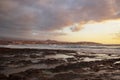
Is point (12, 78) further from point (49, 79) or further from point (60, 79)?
point (60, 79)

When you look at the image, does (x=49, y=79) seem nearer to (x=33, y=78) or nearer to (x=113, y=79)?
(x=33, y=78)

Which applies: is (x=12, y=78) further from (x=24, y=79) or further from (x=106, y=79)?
(x=106, y=79)

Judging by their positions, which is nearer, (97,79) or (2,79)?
(2,79)

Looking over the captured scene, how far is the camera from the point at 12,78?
1247 centimetres

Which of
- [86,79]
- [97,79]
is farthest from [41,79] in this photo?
[97,79]

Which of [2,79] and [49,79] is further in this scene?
[49,79]

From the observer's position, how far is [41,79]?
501 inches

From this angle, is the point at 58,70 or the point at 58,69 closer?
the point at 58,70

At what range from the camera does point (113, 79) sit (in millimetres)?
13625

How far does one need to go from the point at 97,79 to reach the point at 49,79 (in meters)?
3.61

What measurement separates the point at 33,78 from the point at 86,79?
3951mm

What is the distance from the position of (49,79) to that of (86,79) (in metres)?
2.78

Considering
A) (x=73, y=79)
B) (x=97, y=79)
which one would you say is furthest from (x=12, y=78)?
(x=97, y=79)

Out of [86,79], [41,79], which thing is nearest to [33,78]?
[41,79]
